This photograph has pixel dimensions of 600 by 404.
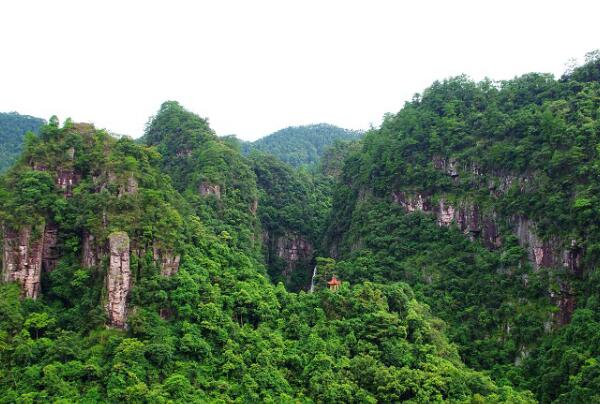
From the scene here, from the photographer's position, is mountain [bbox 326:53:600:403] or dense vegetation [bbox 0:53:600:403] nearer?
dense vegetation [bbox 0:53:600:403]

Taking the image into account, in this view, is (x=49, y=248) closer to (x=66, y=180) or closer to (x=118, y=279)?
(x=66, y=180)

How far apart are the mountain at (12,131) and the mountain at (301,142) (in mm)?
32491

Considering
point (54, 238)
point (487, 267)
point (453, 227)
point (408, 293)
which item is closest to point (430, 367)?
point (408, 293)

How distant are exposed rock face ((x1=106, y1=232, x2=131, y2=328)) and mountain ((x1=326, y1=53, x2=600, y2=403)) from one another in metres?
16.5

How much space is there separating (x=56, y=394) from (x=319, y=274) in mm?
21001

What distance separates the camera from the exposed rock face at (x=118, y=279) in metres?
33.3

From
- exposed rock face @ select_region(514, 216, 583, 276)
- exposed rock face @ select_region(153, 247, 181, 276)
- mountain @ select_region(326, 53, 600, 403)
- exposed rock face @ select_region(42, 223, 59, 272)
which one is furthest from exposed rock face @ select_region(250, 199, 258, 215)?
exposed rock face @ select_region(514, 216, 583, 276)

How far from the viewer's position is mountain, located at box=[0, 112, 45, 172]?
70.4 metres

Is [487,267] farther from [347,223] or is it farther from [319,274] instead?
[347,223]

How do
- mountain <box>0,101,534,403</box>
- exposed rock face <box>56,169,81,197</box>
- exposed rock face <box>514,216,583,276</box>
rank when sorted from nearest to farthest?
mountain <box>0,101,534,403</box> < exposed rock face <box>56,169,81,197</box> < exposed rock face <box>514,216,583,276</box>

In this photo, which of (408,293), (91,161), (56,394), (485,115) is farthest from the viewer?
(485,115)

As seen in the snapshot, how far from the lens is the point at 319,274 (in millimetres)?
46250

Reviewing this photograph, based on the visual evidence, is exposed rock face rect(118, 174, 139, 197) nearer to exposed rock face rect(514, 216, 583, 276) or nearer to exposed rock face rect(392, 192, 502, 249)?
exposed rock face rect(392, 192, 502, 249)

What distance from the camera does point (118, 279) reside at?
111ft
